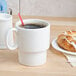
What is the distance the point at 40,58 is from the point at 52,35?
26cm

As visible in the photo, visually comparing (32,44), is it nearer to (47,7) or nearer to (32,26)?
(32,26)

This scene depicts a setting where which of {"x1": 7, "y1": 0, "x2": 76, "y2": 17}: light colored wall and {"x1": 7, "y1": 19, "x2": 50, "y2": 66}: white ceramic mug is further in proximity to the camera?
{"x1": 7, "y1": 0, "x2": 76, "y2": 17}: light colored wall

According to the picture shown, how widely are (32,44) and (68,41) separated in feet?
0.49

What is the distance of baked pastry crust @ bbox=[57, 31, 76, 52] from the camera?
27.4 inches

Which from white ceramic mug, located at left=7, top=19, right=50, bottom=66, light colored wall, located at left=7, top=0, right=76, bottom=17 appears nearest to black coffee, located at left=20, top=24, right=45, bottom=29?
white ceramic mug, located at left=7, top=19, right=50, bottom=66

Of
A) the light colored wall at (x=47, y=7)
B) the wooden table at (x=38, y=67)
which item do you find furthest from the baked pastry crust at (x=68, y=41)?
the light colored wall at (x=47, y=7)

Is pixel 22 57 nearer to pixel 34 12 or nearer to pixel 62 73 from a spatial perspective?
pixel 62 73

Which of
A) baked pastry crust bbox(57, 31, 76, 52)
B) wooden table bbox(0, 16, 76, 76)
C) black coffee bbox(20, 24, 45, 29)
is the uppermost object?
black coffee bbox(20, 24, 45, 29)

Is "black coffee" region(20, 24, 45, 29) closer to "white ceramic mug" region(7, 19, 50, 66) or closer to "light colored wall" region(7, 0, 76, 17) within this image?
"white ceramic mug" region(7, 19, 50, 66)

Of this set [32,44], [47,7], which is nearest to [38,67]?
[32,44]

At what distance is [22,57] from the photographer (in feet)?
2.06

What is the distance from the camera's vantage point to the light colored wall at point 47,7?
4.27 ft

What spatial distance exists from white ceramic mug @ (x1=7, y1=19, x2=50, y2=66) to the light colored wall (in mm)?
694

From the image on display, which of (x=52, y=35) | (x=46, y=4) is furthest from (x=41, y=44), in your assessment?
(x=46, y=4)
